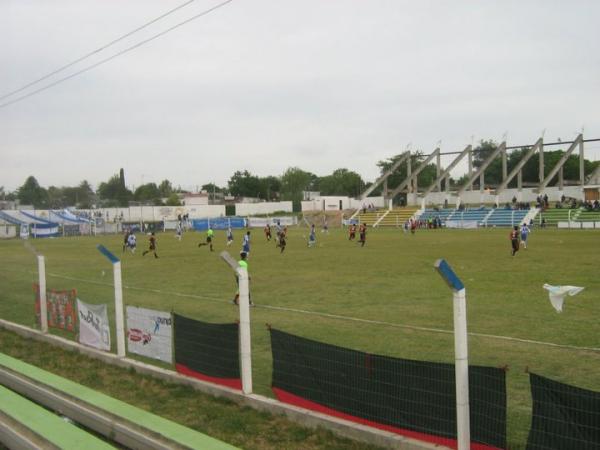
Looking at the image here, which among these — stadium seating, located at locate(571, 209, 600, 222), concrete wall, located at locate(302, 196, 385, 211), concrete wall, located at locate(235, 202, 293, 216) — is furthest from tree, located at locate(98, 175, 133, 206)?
stadium seating, located at locate(571, 209, 600, 222)

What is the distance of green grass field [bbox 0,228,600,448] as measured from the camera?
9648mm

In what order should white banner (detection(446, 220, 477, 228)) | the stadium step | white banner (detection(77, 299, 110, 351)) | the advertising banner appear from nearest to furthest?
the stadium step, white banner (detection(77, 299, 110, 351)), the advertising banner, white banner (detection(446, 220, 477, 228))

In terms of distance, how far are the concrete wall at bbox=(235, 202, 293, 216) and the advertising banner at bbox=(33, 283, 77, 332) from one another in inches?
3266

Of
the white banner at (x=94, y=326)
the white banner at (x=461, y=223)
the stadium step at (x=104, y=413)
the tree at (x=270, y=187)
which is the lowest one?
the white banner at (x=461, y=223)

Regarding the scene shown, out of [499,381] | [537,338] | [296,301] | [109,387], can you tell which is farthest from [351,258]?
[499,381]

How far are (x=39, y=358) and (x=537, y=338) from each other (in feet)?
31.2

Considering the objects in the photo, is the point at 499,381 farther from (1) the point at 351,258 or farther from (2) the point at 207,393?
(1) the point at 351,258

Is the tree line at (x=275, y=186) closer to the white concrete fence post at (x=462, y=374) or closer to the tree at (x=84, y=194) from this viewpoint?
the tree at (x=84, y=194)

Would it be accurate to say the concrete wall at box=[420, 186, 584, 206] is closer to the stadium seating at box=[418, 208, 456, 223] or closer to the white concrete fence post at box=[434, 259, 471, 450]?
the stadium seating at box=[418, 208, 456, 223]

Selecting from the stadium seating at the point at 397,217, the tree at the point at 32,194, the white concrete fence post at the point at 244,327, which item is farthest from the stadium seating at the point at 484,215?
the tree at the point at 32,194

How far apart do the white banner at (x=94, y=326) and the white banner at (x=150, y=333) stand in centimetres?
61

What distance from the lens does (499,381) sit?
547cm

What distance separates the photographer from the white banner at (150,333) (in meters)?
9.38

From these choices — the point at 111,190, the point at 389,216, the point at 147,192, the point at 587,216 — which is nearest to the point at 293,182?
the point at 147,192
